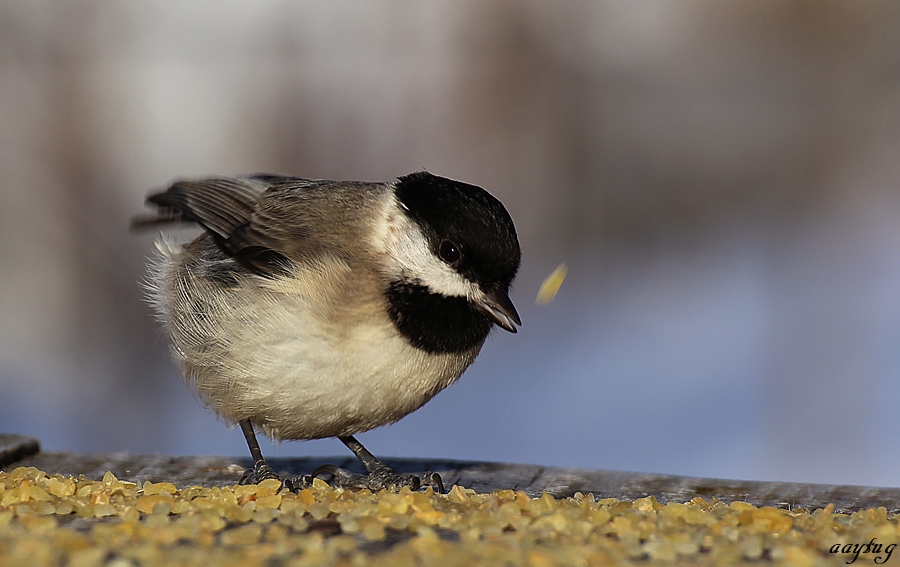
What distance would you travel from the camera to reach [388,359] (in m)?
2.48

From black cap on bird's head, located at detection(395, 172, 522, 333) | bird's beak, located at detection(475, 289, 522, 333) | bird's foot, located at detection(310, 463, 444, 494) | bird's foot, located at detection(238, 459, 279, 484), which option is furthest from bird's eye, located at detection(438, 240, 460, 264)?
bird's foot, located at detection(238, 459, 279, 484)

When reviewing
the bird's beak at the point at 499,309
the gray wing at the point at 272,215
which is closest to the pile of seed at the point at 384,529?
the bird's beak at the point at 499,309

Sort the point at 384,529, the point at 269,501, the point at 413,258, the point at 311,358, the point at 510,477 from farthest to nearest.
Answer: the point at 510,477 → the point at 413,258 → the point at 311,358 → the point at 269,501 → the point at 384,529

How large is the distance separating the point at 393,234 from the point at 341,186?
1.30ft

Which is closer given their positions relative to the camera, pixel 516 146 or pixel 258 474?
pixel 258 474

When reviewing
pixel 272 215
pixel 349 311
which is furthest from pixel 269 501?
pixel 272 215

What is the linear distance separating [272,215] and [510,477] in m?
1.07

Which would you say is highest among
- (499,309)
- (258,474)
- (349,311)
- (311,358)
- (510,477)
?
(499,309)

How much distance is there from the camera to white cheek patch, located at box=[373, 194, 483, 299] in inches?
99.4

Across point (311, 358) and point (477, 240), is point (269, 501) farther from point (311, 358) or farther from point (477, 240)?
point (477, 240)

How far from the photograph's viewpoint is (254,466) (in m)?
2.78

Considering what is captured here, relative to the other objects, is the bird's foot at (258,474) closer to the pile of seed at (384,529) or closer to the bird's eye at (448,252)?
the pile of seed at (384,529)

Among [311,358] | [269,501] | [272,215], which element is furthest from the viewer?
[272,215]

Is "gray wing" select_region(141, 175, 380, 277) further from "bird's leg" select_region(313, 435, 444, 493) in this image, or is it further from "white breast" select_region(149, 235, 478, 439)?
"bird's leg" select_region(313, 435, 444, 493)
